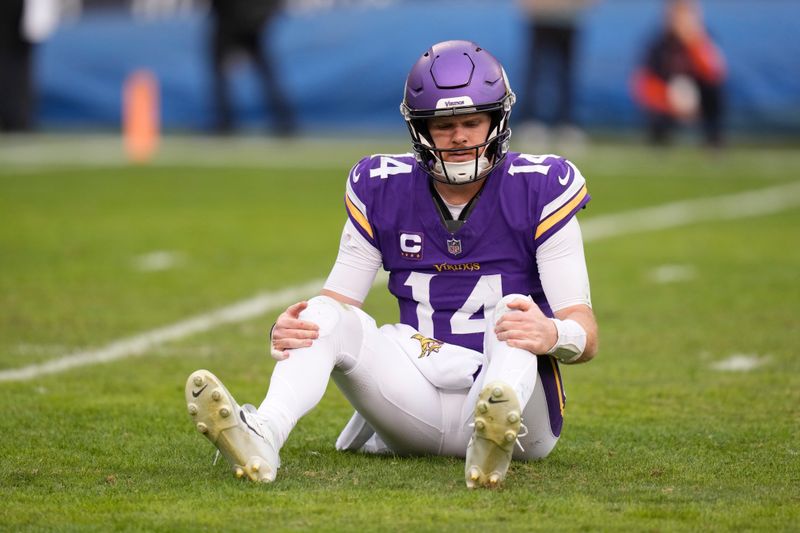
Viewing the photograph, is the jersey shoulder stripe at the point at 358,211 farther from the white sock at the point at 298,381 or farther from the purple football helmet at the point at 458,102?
the white sock at the point at 298,381

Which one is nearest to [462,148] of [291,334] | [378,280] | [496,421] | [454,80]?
[454,80]

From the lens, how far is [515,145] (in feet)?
50.8

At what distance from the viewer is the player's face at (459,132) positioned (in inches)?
163

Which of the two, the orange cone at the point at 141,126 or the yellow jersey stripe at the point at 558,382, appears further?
the orange cone at the point at 141,126

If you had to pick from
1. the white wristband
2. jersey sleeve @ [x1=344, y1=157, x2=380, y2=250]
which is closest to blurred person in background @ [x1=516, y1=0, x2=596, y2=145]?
jersey sleeve @ [x1=344, y1=157, x2=380, y2=250]

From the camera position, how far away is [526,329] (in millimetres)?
3809

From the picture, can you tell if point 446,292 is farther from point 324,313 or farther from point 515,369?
point 515,369

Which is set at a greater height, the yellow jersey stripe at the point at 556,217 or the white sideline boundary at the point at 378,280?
the yellow jersey stripe at the point at 556,217

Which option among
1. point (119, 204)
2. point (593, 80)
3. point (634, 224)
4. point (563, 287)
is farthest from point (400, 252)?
point (593, 80)

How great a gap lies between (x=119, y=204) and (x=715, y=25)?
30.7 feet

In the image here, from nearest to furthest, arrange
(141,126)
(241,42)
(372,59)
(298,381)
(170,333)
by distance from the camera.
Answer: (298,381) → (170,333) → (141,126) → (241,42) → (372,59)

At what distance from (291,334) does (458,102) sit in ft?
2.47

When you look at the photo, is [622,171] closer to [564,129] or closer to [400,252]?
[564,129]

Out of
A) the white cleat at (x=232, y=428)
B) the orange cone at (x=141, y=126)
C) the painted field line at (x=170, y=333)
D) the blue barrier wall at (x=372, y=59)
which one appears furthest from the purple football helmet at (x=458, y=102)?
the blue barrier wall at (x=372, y=59)
